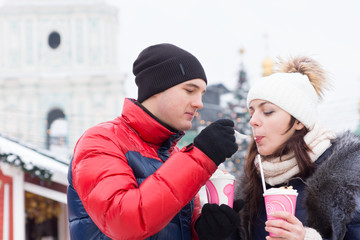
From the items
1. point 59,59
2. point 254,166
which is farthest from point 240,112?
point 59,59

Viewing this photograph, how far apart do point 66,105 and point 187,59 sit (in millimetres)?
29460

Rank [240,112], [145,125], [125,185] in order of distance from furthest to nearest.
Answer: [240,112] → [145,125] → [125,185]

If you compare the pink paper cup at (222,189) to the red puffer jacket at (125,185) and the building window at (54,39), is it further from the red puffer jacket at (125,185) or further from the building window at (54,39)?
the building window at (54,39)

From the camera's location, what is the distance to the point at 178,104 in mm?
2383

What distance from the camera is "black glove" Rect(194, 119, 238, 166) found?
210 cm


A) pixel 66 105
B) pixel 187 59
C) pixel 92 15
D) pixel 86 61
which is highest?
pixel 187 59

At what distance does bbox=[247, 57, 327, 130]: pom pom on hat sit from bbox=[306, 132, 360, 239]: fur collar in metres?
0.27

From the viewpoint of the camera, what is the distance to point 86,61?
31.5 metres

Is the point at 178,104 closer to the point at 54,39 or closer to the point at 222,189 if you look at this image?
the point at 222,189

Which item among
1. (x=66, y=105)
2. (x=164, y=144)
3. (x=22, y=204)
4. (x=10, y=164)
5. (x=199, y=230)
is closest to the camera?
(x=199, y=230)

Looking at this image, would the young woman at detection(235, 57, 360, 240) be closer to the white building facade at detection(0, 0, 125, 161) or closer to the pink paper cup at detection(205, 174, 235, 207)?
the pink paper cup at detection(205, 174, 235, 207)

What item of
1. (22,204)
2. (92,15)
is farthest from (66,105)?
(22,204)

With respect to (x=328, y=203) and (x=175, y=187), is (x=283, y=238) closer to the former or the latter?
(x=328, y=203)

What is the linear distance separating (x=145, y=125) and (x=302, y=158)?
807 millimetres
